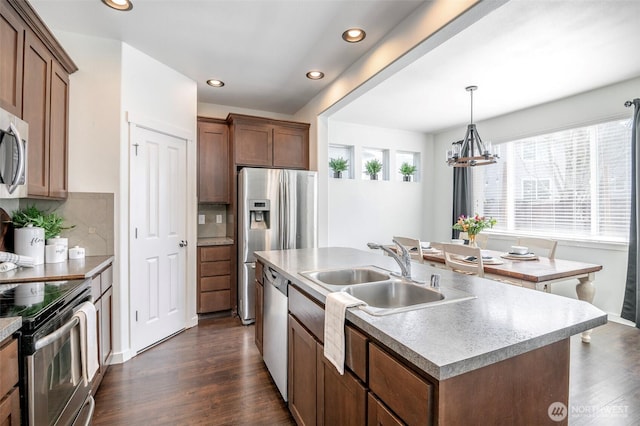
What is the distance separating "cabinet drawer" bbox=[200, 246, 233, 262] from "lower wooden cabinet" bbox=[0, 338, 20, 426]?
2.40 metres

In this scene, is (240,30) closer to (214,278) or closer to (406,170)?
(214,278)

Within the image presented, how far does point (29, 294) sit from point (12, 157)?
78cm

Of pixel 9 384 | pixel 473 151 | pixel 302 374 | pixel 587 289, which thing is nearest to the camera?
pixel 9 384

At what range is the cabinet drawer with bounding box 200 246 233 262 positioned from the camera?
11.6 feet

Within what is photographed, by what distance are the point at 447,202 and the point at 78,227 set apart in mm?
5252

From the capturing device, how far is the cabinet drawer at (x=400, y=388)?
815 mm

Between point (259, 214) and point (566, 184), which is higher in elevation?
point (566, 184)

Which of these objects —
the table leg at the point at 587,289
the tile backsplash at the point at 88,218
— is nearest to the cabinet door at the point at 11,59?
the tile backsplash at the point at 88,218

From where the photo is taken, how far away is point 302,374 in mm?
1628

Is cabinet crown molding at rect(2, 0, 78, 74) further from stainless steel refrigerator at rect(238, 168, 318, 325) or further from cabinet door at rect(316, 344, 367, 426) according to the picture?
cabinet door at rect(316, 344, 367, 426)

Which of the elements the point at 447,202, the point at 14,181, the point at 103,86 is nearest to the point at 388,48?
the point at 103,86

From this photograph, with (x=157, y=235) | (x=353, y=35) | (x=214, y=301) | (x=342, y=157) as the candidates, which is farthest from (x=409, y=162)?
(x=157, y=235)

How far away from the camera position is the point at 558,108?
3.96 m

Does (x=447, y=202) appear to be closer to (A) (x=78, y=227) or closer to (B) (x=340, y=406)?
(B) (x=340, y=406)
